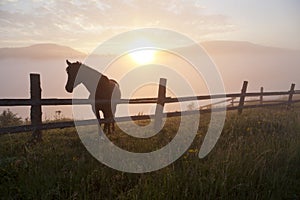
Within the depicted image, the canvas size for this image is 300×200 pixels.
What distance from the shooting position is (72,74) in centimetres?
857

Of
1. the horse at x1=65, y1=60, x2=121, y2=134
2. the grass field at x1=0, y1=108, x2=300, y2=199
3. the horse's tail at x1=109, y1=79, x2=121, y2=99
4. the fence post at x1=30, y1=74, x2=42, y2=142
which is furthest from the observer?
the horse's tail at x1=109, y1=79, x2=121, y2=99

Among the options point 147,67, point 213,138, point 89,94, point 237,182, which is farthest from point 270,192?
point 147,67

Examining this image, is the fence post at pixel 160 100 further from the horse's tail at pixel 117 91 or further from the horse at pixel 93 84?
the horse at pixel 93 84

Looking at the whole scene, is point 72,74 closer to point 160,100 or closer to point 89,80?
point 89,80

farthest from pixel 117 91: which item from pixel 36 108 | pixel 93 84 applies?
pixel 36 108

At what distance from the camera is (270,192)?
373cm

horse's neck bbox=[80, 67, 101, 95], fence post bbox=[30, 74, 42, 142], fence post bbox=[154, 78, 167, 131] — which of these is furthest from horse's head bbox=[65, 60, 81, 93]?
fence post bbox=[154, 78, 167, 131]

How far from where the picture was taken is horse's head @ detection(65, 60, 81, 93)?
8.55 m

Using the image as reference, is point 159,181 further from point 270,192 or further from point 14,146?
point 14,146

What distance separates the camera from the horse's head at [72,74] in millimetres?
8555

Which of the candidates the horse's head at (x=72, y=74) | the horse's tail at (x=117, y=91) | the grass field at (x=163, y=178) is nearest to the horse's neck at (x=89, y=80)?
the horse's head at (x=72, y=74)

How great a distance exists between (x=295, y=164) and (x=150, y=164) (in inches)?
104

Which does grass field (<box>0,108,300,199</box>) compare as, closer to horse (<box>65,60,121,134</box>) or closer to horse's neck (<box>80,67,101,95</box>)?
horse (<box>65,60,121,134</box>)

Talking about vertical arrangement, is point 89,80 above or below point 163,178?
above
